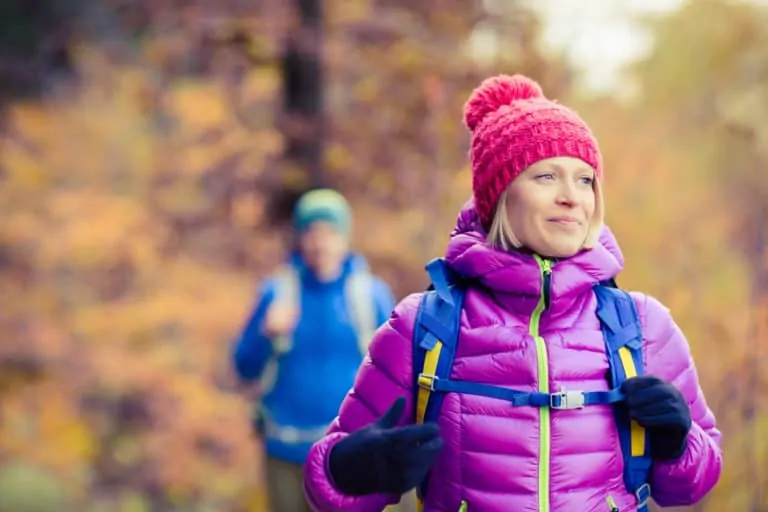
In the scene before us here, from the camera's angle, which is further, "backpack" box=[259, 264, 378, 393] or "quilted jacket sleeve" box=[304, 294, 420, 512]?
"backpack" box=[259, 264, 378, 393]

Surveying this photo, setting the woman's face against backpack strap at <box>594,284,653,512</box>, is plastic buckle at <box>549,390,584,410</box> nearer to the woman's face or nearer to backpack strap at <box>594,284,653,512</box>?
backpack strap at <box>594,284,653,512</box>

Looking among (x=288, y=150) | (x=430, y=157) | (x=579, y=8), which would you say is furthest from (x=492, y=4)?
(x=288, y=150)

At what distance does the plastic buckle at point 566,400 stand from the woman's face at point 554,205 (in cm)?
32

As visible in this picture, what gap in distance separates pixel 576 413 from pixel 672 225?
214 inches

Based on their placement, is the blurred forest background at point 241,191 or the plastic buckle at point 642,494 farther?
the blurred forest background at point 241,191

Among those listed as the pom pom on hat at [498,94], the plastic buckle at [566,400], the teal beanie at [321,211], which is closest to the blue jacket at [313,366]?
the teal beanie at [321,211]

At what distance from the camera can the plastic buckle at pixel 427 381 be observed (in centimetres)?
207

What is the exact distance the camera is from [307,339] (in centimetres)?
455

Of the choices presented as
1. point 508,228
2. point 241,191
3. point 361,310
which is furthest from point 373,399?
point 241,191

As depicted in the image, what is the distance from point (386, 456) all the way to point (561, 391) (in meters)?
0.41

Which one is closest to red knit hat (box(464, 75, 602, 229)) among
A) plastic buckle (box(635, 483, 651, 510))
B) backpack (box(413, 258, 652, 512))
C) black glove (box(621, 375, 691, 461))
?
backpack (box(413, 258, 652, 512))

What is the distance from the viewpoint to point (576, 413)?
2043 mm

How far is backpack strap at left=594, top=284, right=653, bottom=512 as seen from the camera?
6.82 feet

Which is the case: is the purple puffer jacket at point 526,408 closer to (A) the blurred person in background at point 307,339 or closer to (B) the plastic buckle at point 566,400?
(B) the plastic buckle at point 566,400
